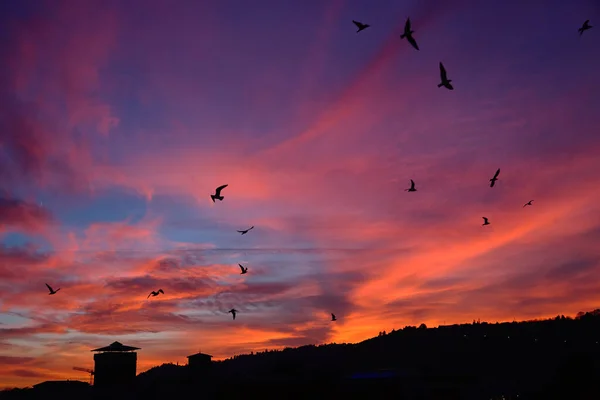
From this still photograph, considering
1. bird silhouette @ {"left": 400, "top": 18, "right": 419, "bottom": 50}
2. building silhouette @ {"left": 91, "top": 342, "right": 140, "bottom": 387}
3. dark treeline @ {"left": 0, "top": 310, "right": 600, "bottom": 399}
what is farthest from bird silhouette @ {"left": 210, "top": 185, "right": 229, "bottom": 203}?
building silhouette @ {"left": 91, "top": 342, "right": 140, "bottom": 387}

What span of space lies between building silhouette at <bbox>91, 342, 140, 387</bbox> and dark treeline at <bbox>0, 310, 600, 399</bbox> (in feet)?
5.07

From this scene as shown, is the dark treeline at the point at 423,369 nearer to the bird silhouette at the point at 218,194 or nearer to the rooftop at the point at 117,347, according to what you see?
the rooftop at the point at 117,347

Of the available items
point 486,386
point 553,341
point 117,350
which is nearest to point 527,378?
point 486,386

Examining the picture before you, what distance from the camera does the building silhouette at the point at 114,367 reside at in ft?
203

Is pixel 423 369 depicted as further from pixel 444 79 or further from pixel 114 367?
pixel 444 79

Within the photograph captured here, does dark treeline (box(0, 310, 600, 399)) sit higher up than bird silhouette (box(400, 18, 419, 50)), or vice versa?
bird silhouette (box(400, 18, 419, 50))

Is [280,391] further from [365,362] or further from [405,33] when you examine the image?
[365,362]

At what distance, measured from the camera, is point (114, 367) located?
6212cm

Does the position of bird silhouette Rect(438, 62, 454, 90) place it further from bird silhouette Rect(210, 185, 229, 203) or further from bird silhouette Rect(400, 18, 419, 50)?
bird silhouette Rect(210, 185, 229, 203)

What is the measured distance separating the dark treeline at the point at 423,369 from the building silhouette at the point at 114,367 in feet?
5.07

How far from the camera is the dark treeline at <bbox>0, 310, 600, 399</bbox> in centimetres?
5084

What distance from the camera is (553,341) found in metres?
91.9

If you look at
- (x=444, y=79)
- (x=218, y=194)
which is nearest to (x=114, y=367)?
(x=218, y=194)

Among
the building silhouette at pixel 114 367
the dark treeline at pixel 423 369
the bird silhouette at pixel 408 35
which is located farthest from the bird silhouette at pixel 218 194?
the building silhouette at pixel 114 367
